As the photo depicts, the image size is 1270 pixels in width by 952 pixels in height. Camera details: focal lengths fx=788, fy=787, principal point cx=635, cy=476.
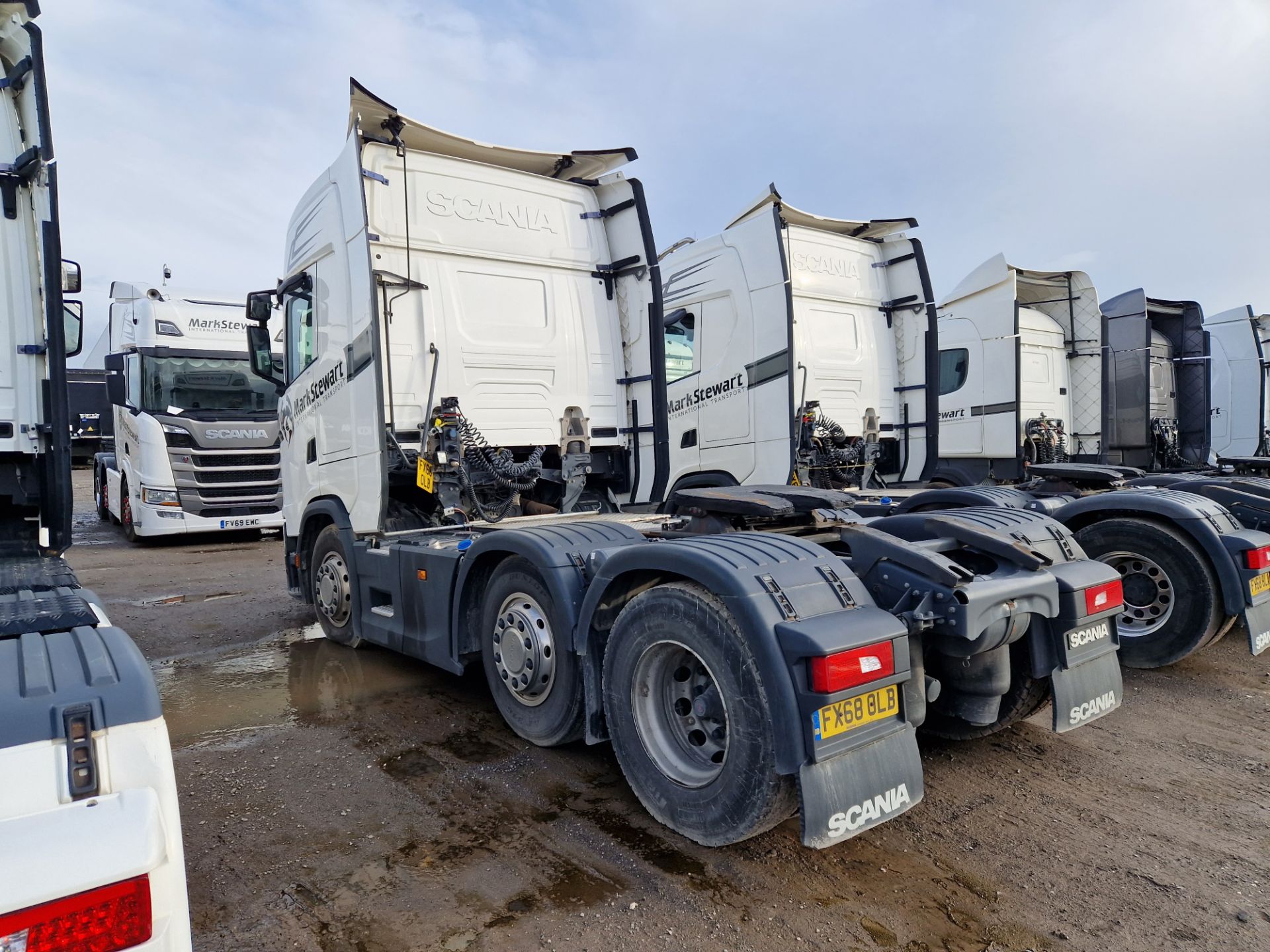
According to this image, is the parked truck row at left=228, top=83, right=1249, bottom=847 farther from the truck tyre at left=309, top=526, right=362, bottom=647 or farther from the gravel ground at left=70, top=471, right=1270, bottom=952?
the gravel ground at left=70, top=471, right=1270, bottom=952

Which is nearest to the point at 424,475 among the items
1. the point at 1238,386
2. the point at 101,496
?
the point at 101,496

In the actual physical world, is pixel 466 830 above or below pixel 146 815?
below

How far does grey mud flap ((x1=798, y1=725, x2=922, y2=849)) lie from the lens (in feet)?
7.61

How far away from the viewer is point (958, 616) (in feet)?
8.70

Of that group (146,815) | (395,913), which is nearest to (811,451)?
(395,913)

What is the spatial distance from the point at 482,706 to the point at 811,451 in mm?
4758

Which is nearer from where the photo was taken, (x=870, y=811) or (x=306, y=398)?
(x=870, y=811)

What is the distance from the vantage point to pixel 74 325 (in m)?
4.32

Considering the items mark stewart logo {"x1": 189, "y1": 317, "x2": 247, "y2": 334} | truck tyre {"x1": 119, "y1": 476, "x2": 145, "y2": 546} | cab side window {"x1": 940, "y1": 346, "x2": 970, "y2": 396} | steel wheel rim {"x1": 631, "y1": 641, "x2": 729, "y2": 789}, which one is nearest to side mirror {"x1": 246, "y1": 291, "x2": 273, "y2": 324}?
steel wheel rim {"x1": 631, "y1": 641, "x2": 729, "y2": 789}

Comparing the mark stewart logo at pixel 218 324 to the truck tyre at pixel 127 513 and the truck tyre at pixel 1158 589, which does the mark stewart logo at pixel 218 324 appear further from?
the truck tyre at pixel 1158 589

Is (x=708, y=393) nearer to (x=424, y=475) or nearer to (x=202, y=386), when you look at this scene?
(x=424, y=475)

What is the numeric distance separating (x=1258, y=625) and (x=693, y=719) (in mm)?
3595

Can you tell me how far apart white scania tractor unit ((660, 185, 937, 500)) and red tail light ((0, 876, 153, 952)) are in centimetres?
613

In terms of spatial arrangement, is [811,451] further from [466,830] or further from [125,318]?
[125,318]
